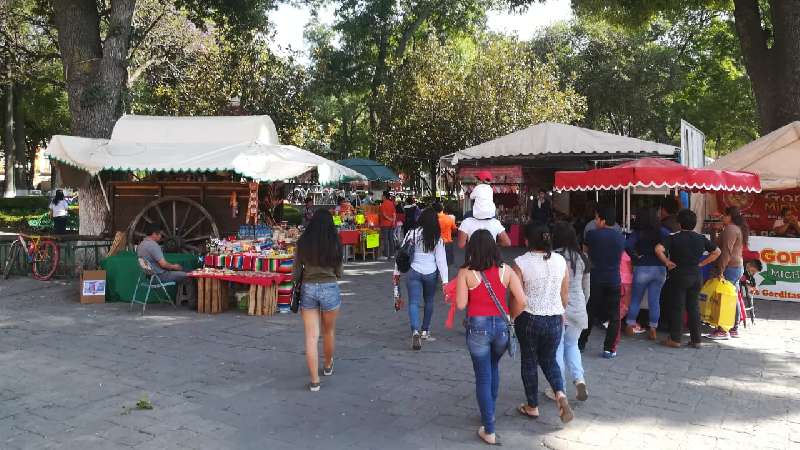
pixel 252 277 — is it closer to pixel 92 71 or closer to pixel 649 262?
pixel 649 262

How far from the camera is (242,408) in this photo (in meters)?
5.00

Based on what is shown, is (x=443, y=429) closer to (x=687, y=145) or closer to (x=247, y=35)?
(x=687, y=145)

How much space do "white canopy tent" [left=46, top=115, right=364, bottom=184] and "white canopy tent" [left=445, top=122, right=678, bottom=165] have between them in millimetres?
4222

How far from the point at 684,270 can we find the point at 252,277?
18.7 ft

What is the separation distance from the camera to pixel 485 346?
416cm

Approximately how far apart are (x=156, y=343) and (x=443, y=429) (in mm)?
4071

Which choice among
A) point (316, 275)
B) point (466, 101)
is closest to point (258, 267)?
point (316, 275)

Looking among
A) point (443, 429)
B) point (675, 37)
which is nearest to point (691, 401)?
point (443, 429)

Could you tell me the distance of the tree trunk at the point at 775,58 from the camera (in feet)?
39.3

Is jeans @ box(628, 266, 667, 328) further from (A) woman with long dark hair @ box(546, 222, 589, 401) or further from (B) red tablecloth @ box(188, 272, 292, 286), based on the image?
(B) red tablecloth @ box(188, 272, 292, 286)

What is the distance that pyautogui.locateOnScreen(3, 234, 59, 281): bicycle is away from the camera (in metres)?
11.5

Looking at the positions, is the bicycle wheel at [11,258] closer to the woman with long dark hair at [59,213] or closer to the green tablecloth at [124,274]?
the green tablecloth at [124,274]

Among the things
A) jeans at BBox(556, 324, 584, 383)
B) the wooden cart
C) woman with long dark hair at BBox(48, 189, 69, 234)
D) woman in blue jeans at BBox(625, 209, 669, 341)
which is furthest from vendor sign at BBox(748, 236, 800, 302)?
woman with long dark hair at BBox(48, 189, 69, 234)

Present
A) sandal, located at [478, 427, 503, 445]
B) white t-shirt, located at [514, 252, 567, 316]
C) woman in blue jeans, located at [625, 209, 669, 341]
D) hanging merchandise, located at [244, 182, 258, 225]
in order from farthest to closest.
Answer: hanging merchandise, located at [244, 182, 258, 225], woman in blue jeans, located at [625, 209, 669, 341], white t-shirt, located at [514, 252, 567, 316], sandal, located at [478, 427, 503, 445]
